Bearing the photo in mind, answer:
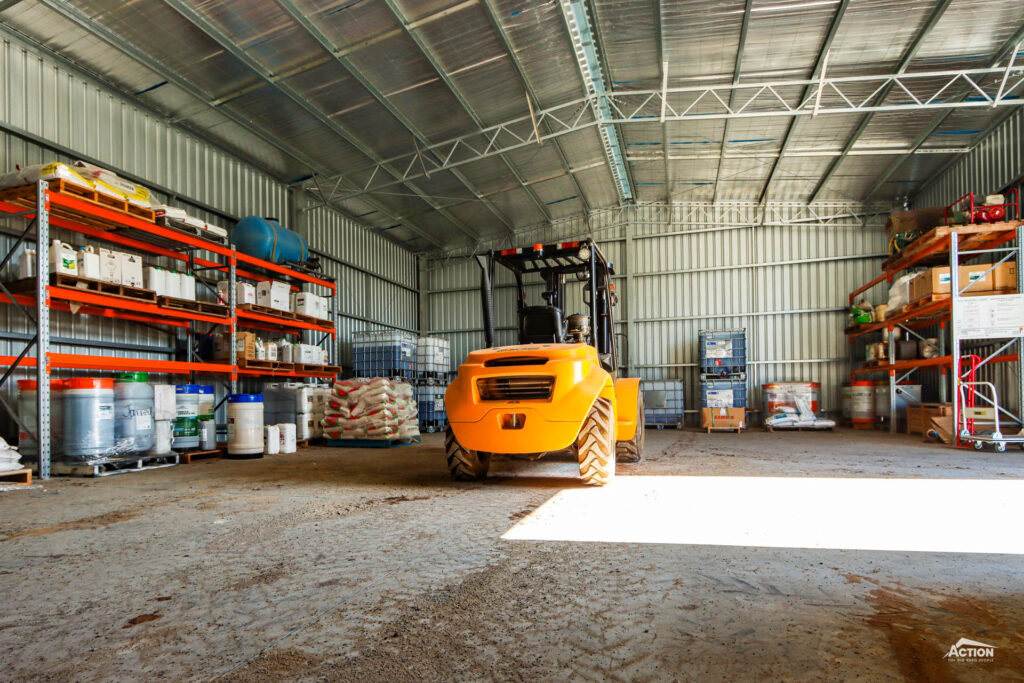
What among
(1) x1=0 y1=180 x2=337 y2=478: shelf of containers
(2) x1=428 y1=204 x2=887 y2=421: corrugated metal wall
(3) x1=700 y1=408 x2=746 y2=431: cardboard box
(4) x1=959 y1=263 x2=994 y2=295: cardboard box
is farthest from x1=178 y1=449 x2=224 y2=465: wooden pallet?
(4) x1=959 y1=263 x2=994 y2=295: cardboard box

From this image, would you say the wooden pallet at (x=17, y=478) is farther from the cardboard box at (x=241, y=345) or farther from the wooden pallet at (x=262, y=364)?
the cardboard box at (x=241, y=345)

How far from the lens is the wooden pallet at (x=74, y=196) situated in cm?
772

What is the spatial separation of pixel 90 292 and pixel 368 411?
490 centimetres

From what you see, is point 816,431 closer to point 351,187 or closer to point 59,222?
point 351,187

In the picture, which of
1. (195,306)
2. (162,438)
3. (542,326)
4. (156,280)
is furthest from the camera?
(195,306)

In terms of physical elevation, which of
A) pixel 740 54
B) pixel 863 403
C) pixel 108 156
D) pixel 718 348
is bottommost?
pixel 863 403

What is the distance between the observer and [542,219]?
20.4 meters

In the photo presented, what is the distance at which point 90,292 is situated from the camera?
26.5 feet

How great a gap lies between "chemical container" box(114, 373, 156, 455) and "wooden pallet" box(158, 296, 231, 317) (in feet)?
5.34

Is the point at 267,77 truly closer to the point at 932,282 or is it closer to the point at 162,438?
the point at 162,438

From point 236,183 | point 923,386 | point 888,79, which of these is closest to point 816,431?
point 923,386

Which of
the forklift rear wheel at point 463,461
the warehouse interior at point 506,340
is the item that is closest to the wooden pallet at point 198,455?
the warehouse interior at point 506,340

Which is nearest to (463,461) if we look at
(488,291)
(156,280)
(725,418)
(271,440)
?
(488,291)

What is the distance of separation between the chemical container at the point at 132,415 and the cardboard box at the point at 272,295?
11.6 ft
